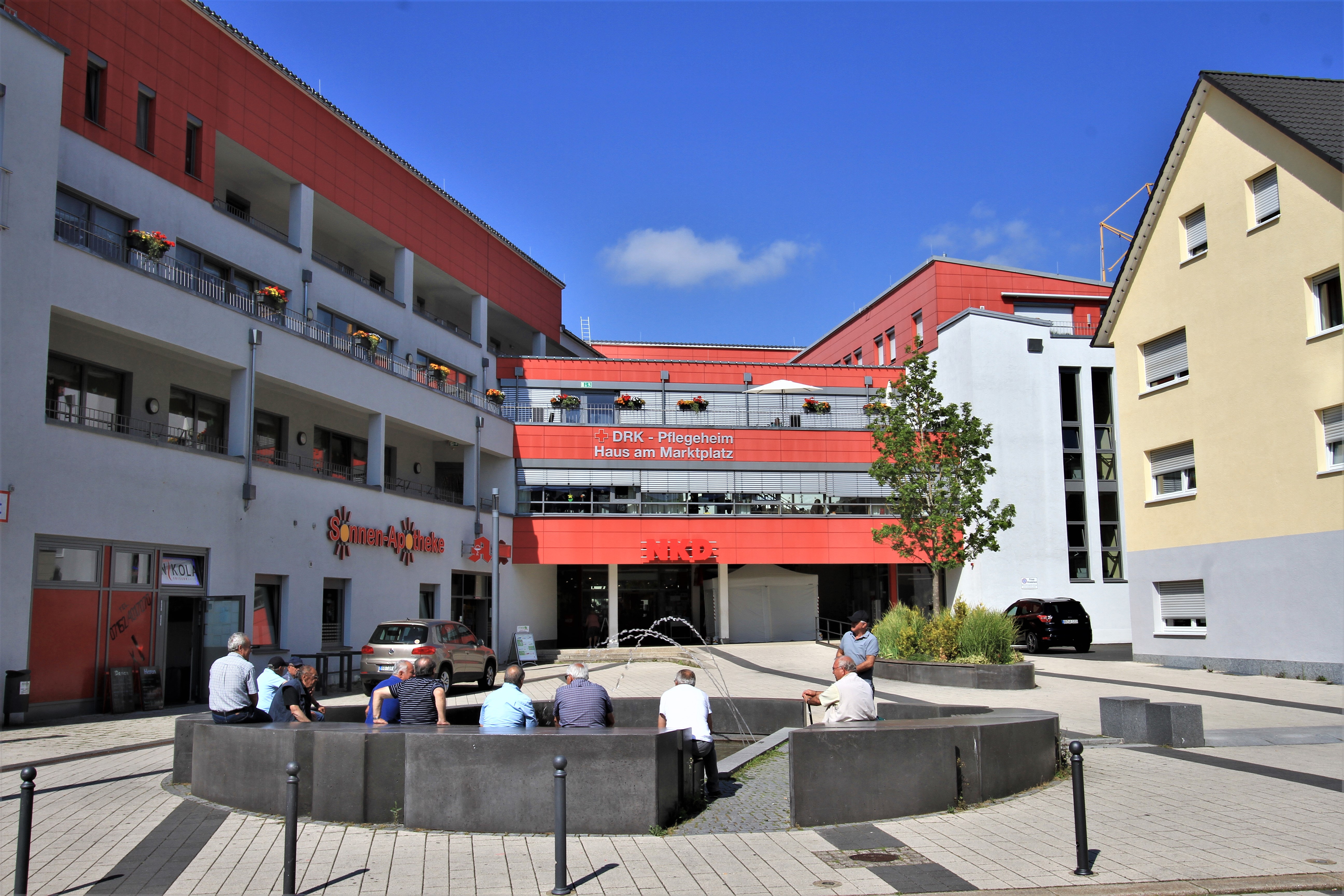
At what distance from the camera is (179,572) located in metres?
20.4

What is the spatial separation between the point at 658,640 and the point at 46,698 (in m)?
27.2

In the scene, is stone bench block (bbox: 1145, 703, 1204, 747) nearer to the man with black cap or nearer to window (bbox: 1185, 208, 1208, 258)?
the man with black cap

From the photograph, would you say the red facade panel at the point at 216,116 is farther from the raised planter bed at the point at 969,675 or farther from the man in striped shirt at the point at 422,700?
the raised planter bed at the point at 969,675

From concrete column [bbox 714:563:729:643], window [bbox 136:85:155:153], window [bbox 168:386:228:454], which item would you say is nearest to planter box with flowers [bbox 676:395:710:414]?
concrete column [bbox 714:563:729:643]

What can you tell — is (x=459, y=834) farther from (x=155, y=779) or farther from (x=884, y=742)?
(x=155, y=779)

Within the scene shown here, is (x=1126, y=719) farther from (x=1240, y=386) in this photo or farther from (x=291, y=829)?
(x=1240, y=386)

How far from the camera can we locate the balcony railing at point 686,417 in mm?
40688

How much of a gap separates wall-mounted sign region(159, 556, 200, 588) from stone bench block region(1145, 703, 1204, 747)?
17983 mm

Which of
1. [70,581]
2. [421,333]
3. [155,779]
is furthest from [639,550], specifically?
[155,779]

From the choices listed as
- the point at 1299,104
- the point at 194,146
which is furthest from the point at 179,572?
the point at 1299,104

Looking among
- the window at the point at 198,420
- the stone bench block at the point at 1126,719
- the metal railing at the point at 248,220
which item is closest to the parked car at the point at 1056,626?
the stone bench block at the point at 1126,719

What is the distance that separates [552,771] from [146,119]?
20578 mm

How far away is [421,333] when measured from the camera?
3434 cm

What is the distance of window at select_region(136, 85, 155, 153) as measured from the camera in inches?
871
